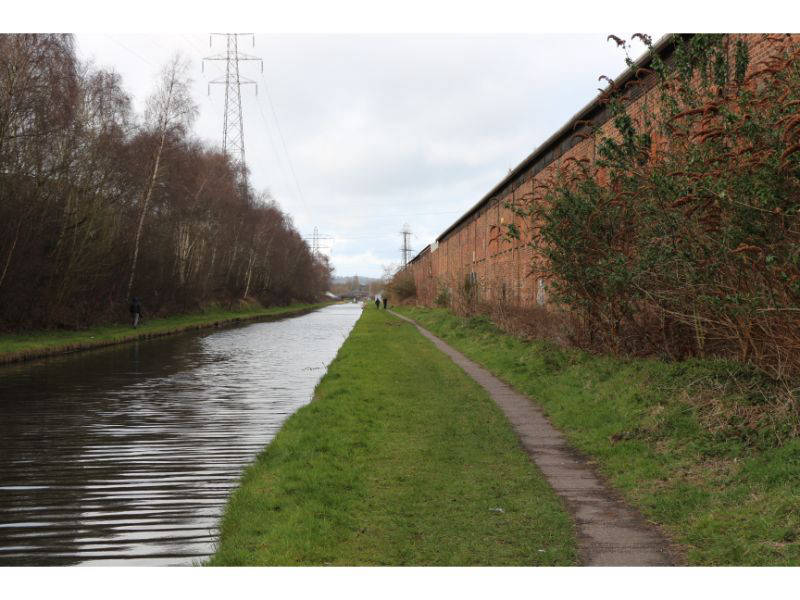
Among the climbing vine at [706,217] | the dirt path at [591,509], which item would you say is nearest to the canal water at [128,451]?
the dirt path at [591,509]

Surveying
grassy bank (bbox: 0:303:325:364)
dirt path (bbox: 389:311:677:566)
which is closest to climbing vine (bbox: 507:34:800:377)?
dirt path (bbox: 389:311:677:566)

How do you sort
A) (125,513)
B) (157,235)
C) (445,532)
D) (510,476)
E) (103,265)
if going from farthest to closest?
(157,235) → (103,265) → (510,476) → (125,513) → (445,532)

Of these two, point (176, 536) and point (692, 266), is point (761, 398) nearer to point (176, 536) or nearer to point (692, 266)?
point (692, 266)

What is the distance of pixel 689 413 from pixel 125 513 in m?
6.11

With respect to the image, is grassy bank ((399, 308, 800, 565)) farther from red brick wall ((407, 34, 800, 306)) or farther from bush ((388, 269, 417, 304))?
bush ((388, 269, 417, 304))

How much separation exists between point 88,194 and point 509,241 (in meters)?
17.9

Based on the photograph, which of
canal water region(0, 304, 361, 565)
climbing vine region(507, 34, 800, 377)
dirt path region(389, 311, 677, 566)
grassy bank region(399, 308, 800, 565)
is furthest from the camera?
climbing vine region(507, 34, 800, 377)

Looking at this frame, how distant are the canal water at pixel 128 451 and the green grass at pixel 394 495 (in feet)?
1.69

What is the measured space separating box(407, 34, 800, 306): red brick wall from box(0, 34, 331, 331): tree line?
15.7 meters

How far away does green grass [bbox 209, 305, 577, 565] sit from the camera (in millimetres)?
4742

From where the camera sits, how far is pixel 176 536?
5555 mm

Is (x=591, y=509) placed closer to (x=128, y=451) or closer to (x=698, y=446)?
(x=698, y=446)

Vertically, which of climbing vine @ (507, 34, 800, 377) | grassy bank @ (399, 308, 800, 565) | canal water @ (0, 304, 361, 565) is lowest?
canal water @ (0, 304, 361, 565)

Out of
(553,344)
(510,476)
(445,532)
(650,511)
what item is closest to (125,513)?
(445,532)
